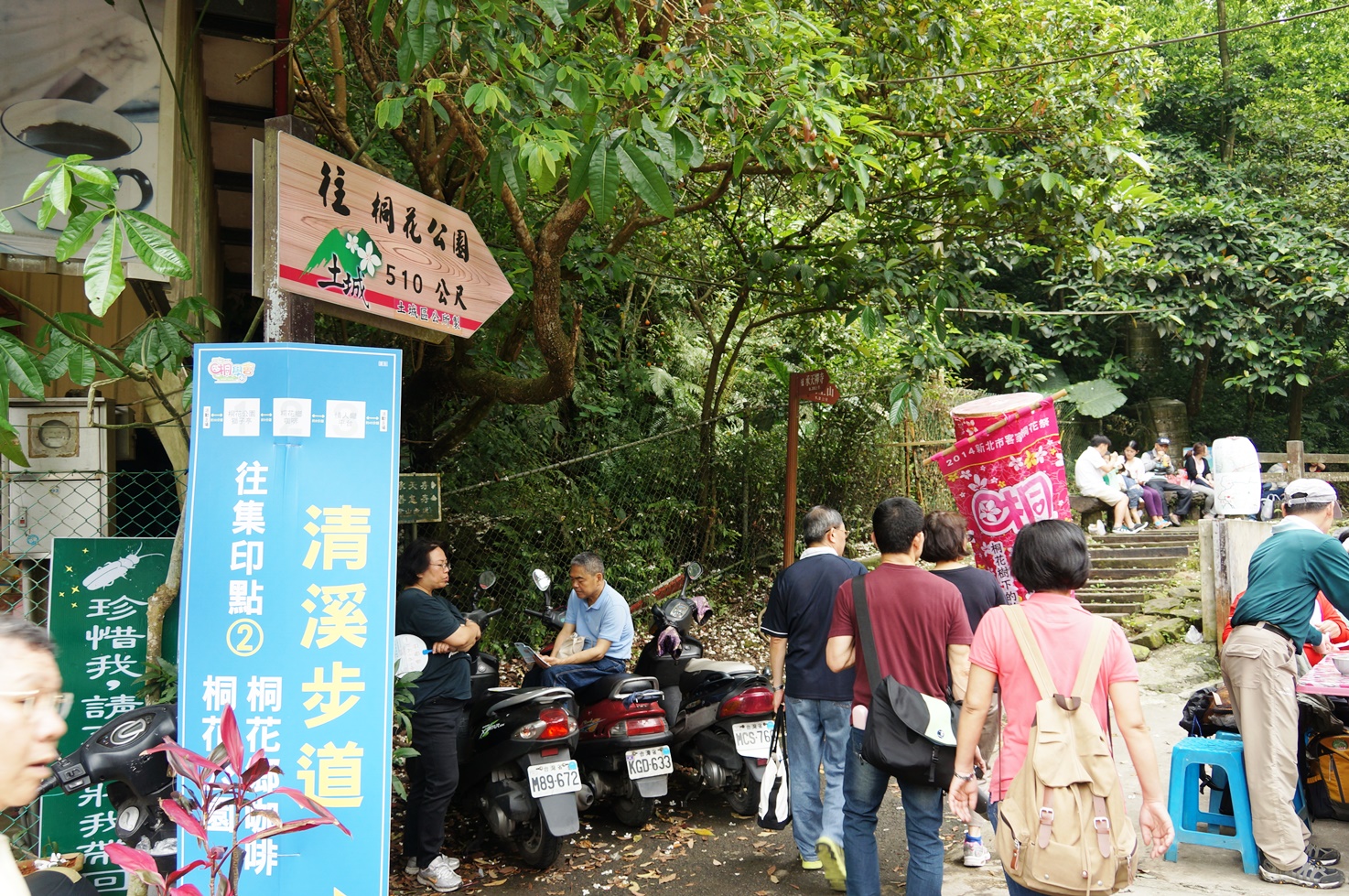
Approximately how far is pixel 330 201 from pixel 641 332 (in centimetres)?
821

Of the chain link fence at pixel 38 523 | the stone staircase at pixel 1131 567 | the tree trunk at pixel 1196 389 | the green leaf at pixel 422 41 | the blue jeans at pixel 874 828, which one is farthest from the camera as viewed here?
the tree trunk at pixel 1196 389

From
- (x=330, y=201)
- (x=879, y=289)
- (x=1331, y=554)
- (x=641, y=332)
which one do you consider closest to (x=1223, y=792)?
(x=1331, y=554)

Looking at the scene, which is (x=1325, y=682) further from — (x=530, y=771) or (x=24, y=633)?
(x=24, y=633)

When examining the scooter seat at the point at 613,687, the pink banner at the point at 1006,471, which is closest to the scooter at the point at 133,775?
the scooter seat at the point at 613,687

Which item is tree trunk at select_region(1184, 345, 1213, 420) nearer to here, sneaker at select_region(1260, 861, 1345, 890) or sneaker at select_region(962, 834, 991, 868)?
sneaker at select_region(1260, 861, 1345, 890)

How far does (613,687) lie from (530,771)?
0.76 m

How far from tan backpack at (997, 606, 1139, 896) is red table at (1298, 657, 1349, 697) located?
2751mm

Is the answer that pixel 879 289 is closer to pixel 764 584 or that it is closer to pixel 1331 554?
pixel 1331 554

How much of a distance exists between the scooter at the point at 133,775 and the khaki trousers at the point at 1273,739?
14.9 feet

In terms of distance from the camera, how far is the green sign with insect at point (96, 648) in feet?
12.6

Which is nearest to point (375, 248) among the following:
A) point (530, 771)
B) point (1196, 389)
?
point (530, 771)

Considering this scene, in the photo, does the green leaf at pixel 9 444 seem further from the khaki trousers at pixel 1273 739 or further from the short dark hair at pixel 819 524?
the khaki trousers at pixel 1273 739

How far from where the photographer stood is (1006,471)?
555 centimetres

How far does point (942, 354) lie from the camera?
6898mm
